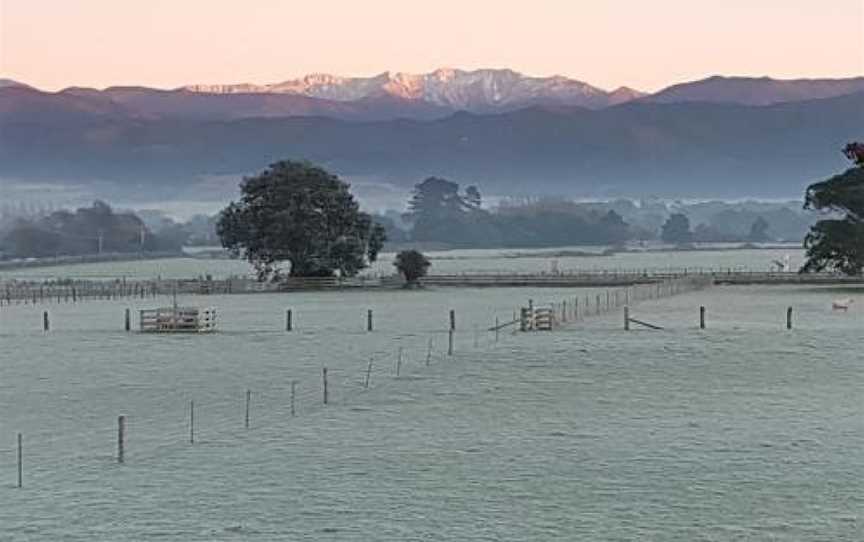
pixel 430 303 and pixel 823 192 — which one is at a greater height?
pixel 823 192

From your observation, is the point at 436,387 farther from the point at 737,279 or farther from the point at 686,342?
the point at 737,279

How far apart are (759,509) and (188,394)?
18.7 meters

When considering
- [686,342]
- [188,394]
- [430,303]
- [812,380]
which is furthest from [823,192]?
[188,394]

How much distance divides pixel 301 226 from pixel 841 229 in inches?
1524

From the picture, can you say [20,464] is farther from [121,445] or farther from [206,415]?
[206,415]

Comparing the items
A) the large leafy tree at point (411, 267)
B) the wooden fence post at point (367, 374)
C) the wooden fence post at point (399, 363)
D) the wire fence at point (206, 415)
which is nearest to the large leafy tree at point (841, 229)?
the large leafy tree at point (411, 267)

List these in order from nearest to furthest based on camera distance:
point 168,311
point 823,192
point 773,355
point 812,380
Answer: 1. point 812,380
2. point 773,355
3. point 168,311
4. point 823,192

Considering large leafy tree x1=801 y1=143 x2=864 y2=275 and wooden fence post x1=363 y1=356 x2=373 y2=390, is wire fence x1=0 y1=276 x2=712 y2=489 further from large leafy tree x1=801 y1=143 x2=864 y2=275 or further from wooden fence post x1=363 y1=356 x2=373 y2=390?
large leafy tree x1=801 y1=143 x2=864 y2=275

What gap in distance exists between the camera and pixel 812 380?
38.0 metres

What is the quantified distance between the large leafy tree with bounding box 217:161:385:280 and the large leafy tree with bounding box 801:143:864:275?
3311 cm

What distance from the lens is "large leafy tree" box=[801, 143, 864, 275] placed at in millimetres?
88188

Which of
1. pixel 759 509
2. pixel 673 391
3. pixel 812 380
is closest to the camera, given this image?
pixel 759 509

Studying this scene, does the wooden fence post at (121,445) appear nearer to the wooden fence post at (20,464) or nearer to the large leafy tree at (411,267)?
the wooden fence post at (20,464)

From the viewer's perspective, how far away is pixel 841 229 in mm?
88938
